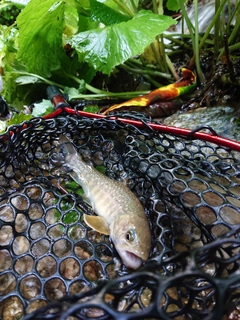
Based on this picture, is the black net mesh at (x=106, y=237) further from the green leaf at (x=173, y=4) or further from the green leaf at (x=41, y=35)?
the green leaf at (x=173, y=4)

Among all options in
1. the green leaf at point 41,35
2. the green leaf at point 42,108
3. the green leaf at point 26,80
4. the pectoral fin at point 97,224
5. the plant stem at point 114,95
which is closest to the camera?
the pectoral fin at point 97,224

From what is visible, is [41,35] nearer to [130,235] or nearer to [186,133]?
[186,133]

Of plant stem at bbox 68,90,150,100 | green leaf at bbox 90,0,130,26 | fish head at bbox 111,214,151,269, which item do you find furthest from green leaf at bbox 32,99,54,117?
fish head at bbox 111,214,151,269

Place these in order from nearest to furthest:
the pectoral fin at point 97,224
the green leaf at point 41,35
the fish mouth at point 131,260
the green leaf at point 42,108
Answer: the fish mouth at point 131,260 → the pectoral fin at point 97,224 → the green leaf at point 41,35 → the green leaf at point 42,108

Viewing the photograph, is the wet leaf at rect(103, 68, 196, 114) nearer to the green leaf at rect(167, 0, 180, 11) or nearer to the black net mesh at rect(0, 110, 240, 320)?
the green leaf at rect(167, 0, 180, 11)

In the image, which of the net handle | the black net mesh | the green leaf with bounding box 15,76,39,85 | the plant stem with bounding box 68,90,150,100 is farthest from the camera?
the green leaf with bounding box 15,76,39,85

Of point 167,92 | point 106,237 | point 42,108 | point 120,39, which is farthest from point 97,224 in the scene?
point 167,92

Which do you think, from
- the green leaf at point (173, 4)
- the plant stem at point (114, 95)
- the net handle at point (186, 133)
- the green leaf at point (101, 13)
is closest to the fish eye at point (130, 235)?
the net handle at point (186, 133)
